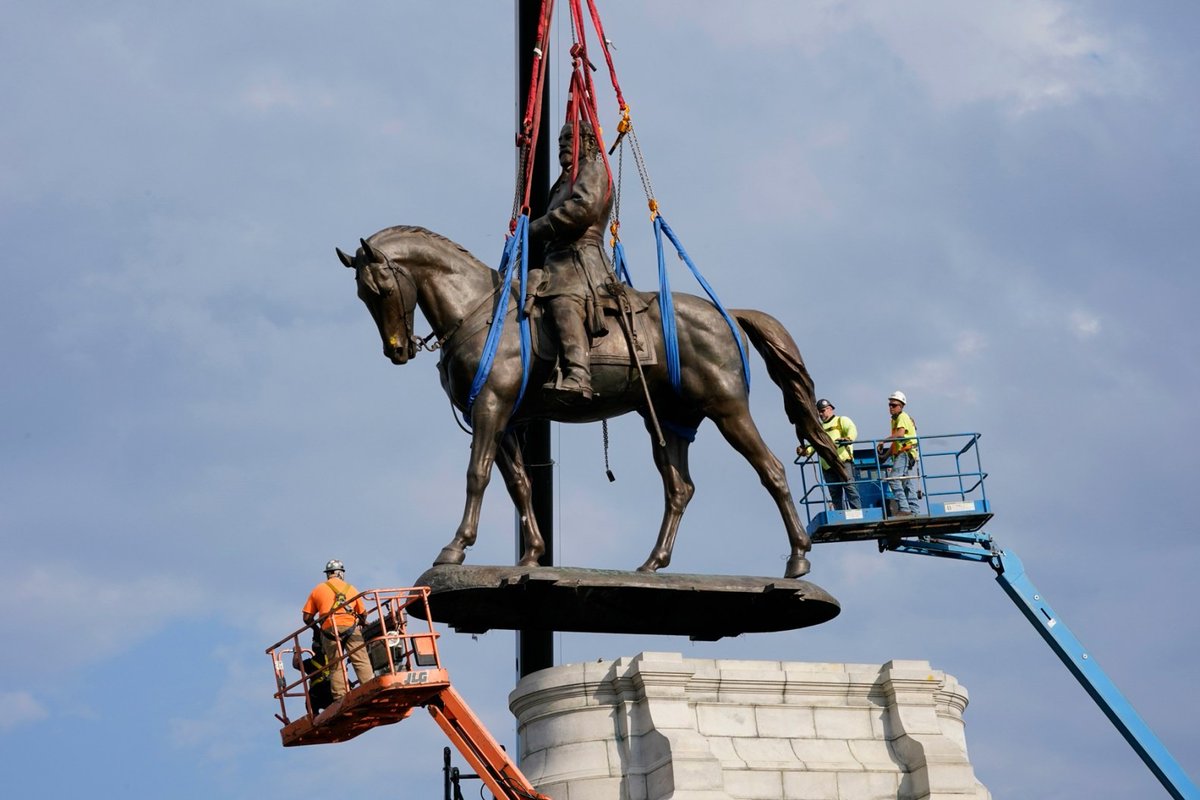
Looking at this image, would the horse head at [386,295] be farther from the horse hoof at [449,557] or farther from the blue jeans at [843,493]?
the blue jeans at [843,493]

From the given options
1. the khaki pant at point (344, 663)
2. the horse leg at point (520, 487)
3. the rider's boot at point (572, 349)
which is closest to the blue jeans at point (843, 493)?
the horse leg at point (520, 487)

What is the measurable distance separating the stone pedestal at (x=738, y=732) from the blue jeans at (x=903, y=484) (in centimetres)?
581

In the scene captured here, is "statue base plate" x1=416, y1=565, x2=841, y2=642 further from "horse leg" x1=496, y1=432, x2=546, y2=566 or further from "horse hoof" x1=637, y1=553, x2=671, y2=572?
"horse leg" x1=496, y1=432, x2=546, y2=566

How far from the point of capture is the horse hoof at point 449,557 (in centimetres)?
2123

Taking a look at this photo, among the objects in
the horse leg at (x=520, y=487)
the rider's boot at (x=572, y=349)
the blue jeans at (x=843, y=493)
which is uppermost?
the blue jeans at (x=843, y=493)

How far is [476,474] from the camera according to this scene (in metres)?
21.6

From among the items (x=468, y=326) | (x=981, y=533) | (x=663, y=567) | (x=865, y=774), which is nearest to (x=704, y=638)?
(x=663, y=567)

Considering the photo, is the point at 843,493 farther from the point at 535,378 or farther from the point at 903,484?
the point at 535,378

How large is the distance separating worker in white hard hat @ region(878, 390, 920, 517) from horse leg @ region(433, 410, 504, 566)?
8.15 meters

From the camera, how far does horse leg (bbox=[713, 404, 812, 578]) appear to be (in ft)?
75.6

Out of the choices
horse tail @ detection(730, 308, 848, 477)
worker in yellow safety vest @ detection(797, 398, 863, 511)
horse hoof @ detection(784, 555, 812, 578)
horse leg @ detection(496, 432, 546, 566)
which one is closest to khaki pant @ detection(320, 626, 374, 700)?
horse leg @ detection(496, 432, 546, 566)

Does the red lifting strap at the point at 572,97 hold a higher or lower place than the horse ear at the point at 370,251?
higher

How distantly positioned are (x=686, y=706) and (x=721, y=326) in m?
4.70

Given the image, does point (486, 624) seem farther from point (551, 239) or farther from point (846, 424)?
point (846, 424)
